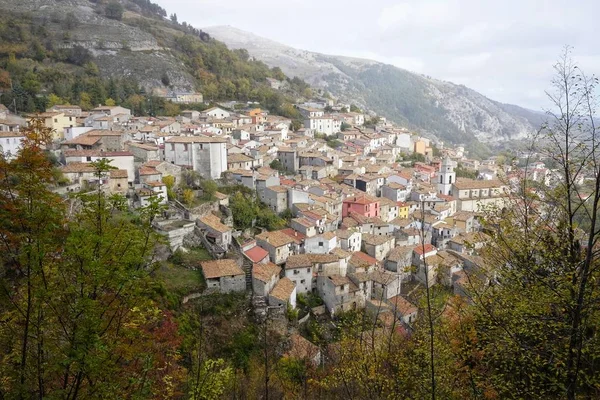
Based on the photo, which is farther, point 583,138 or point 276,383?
point 276,383

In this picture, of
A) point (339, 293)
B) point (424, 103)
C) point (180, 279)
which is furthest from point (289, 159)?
point (424, 103)

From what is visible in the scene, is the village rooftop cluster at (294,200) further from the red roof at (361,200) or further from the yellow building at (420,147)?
the yellow building at (420,147)

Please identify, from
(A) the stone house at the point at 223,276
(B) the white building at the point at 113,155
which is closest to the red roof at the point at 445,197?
(A) the stone house at the point at 223,276

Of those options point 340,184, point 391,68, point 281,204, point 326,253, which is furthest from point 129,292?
point 391,68

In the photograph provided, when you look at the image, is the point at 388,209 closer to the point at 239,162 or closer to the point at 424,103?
the point at 239,162

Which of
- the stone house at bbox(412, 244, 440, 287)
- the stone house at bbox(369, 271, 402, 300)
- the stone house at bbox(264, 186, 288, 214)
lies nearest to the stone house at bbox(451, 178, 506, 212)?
the stone house at bbox(412, 244, 440, 287)

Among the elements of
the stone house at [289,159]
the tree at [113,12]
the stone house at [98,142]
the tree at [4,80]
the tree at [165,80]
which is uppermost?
the tree at [113,12]

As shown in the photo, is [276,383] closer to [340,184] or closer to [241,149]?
[340,184]
